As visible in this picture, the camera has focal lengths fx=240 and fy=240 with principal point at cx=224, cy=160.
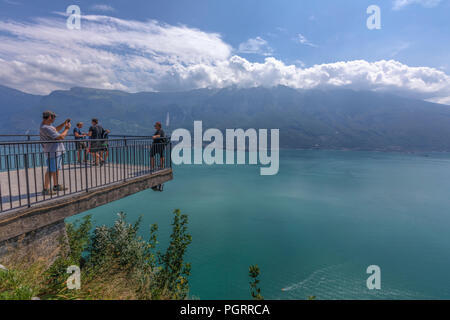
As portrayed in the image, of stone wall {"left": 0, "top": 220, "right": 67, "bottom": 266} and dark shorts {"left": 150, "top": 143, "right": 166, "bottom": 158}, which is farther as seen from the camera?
dark shorts {"left": 150, "top": 143, "right": 166, "bottom": 158}

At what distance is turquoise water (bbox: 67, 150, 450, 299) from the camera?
27.7 metres

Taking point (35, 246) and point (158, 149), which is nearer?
point (35, 246)

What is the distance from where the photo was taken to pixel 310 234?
40.9 metres

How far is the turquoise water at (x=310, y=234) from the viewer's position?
90.8ft

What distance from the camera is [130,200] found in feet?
186

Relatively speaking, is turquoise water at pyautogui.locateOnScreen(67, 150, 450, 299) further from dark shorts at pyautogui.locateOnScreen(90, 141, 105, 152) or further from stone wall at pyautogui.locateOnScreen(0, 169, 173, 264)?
stone wall at pyautogui.locateOnScreen(0, 169, 173, 264)

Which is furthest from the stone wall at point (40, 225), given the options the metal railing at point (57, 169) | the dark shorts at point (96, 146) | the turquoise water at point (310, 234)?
the turquoise water at point (310, 234)

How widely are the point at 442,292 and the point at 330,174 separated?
69.1 meters

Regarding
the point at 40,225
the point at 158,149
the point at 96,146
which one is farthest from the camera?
the point at 96,146
